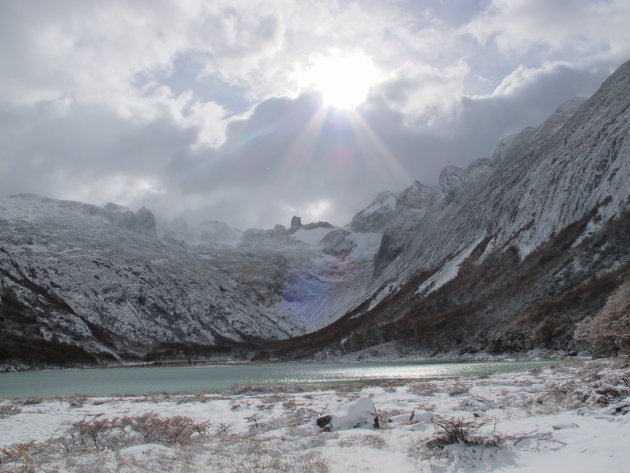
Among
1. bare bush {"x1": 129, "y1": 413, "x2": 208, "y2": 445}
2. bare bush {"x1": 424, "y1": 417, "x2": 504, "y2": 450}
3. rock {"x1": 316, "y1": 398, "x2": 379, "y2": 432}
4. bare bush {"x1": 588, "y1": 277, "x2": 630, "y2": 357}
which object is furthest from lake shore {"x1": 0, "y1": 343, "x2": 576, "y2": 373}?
bare bush {"x1": 129, "y1": 413, "x2": 208, "y2": 445}

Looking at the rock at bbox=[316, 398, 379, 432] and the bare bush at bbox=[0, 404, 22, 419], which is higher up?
the rock at bbox=[316, 398, 379, 432]

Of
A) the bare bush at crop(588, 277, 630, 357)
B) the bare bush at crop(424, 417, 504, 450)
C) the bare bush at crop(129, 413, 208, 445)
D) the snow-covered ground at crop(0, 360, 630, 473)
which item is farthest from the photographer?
the bare bush at crop(588, 277, 630, 357)

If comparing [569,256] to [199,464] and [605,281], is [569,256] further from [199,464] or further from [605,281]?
[199,464]

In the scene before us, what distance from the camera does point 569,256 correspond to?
351ft

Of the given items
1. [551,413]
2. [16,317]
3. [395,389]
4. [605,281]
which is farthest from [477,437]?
[16,317]

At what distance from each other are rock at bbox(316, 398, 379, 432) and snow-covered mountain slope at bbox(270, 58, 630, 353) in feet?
187

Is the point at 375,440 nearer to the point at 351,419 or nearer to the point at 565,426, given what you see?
the point at 351,419

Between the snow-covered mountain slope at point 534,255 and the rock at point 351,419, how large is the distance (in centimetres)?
5687

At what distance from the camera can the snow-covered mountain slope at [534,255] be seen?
93.9 meters

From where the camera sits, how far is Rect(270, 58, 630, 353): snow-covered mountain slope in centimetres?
9388

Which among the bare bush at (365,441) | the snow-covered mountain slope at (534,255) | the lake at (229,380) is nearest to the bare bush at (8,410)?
the lake at (229,380)

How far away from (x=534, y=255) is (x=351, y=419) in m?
118

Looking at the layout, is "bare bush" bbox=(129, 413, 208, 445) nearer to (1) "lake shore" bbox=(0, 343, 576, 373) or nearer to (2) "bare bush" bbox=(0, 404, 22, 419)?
(2) "bare bush" bbox=(0, 404, 22, 419)

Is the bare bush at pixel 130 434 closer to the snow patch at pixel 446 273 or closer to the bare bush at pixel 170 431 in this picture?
the bare bush at pixel 170 431
